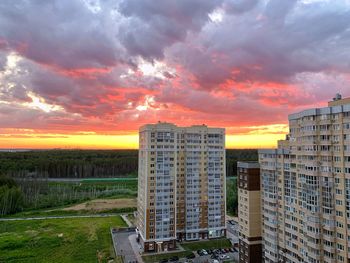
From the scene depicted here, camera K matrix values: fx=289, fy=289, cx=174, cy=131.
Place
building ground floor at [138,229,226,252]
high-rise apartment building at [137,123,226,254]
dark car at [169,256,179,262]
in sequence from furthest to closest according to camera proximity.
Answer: high-rise apartment building at [137,123,226,254] → building ground floor at [138,229,226,252] → dark car at [169,256,179,262]

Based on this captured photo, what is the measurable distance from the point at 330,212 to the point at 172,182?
91.0ft

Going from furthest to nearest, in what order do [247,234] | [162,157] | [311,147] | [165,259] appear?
[162,157], [165,259], [247,234], [311,147]

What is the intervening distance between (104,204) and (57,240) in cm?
3336

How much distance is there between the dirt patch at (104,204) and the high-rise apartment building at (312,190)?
184 ft

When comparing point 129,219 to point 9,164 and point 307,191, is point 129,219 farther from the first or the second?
point 9,164

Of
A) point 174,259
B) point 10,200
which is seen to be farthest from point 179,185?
point 10,200

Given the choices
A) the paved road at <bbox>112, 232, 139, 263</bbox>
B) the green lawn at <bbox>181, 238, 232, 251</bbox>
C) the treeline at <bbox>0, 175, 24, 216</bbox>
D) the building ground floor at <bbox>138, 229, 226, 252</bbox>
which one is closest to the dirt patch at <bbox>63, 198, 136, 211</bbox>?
the treeline at <bbox>0, 175, 24, 216</bbox>

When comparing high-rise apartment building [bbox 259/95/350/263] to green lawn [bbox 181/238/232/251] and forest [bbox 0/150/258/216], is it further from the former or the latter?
forest [bbox 0/150/258/216]

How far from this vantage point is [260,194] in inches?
1572

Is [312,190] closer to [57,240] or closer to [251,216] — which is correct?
[251,216]

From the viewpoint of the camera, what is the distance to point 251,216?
3962cm

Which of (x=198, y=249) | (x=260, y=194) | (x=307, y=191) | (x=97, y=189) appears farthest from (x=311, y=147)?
(x=97, y=189)

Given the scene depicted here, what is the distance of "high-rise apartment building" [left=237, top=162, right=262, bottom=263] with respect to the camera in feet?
129

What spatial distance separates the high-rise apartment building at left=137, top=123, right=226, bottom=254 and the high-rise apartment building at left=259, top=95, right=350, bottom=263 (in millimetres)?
18635
